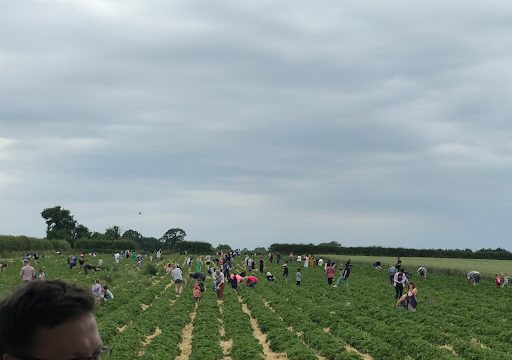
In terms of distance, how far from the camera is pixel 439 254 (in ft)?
407

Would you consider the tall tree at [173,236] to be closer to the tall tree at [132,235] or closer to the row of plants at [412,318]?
the tall tree at [132,235]

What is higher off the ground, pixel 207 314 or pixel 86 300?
pixel 86 300

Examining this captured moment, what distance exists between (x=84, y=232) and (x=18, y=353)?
17430 centimetres

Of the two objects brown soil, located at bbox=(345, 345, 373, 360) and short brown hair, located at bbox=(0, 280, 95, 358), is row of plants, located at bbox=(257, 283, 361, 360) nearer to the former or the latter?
brown soil, located at bbox=(345, 345, 373, 360)

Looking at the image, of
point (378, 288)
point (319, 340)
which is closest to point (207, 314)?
point (319, 340)

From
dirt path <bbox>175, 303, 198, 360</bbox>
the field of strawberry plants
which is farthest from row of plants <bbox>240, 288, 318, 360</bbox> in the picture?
dirt path <bbox>175, 303, 198, 360</bbox>

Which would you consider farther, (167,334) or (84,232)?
(84,232)

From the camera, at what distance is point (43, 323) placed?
206 cm

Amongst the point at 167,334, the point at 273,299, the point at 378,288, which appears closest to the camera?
the point at 167,334

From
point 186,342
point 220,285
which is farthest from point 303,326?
point 220,285

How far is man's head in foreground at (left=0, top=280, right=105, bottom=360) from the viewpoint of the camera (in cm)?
205

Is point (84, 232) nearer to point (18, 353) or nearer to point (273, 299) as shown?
point (273, 299)

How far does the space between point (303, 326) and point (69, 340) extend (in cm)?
2314

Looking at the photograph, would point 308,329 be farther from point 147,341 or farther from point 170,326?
point 147,341
